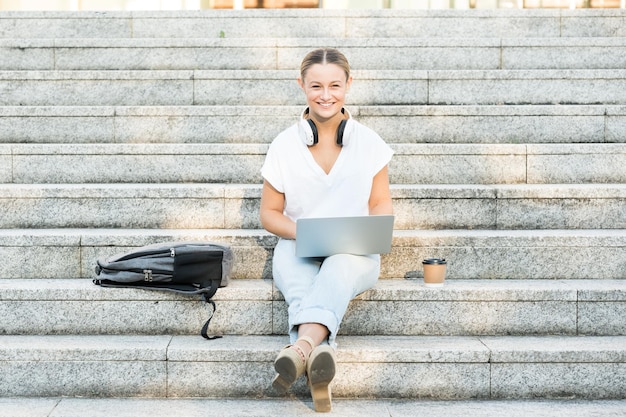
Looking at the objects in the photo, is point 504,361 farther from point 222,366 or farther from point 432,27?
point 432,27

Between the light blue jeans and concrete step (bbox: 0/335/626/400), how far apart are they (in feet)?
0.75

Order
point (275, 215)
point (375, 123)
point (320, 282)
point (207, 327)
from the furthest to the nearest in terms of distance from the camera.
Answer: point (375, 123) < point (275, 215) < point (207, 327) < point (320, 282)

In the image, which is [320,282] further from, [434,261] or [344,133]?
[344,133]

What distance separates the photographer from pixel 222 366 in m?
3.76

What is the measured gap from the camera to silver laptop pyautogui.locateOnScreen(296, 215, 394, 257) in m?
3.76

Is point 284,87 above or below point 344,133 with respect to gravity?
above

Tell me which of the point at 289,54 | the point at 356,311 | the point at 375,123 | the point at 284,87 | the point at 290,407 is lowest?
the point at 290,407

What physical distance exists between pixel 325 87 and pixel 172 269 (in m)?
1.13

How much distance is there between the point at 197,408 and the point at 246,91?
2751mm

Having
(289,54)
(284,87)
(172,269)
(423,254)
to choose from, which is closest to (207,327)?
(172,269)

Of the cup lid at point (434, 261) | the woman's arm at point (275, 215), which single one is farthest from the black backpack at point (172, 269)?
the cup lid at point (434, 261)

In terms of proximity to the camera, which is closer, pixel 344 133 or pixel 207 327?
pixel 207 327

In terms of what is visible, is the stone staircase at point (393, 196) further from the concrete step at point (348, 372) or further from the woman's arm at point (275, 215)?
the woman's arm at point (275, 215)

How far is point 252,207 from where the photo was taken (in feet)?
15.3
